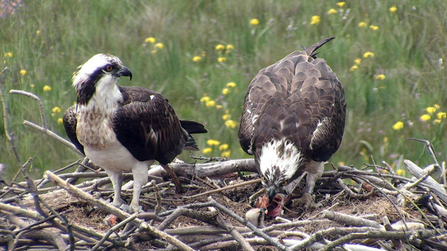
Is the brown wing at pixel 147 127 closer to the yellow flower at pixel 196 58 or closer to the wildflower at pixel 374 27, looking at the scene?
the yellow flower at pixel 196 58

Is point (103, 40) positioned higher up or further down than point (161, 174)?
higher up

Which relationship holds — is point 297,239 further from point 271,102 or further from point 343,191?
point 271,102

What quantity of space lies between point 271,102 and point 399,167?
1.60m

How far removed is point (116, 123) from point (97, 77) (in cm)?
33

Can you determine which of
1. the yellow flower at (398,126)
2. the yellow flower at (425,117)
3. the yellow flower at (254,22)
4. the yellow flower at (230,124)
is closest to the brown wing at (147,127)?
the yellow flower at (230,124)

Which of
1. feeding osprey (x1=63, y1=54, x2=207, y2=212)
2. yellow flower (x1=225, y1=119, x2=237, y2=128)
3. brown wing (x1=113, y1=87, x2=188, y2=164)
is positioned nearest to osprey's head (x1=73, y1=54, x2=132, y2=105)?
feeding osprey (x1=63, y1=54, x2=207, y2=212)

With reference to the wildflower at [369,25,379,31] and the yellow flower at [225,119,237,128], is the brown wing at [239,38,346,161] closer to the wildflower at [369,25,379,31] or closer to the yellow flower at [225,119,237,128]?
the yellow flower at [225,119,237,128]

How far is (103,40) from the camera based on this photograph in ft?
25.8

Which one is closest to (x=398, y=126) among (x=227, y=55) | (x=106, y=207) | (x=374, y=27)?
(x=374, y=27)

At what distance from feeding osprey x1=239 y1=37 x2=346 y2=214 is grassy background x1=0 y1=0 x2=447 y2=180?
128cm

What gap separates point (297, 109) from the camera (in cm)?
502

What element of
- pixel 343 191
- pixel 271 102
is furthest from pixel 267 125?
pixel 343 191

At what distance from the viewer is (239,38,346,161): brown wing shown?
4871mm

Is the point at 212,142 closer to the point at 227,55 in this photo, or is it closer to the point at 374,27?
the point at 227,55
